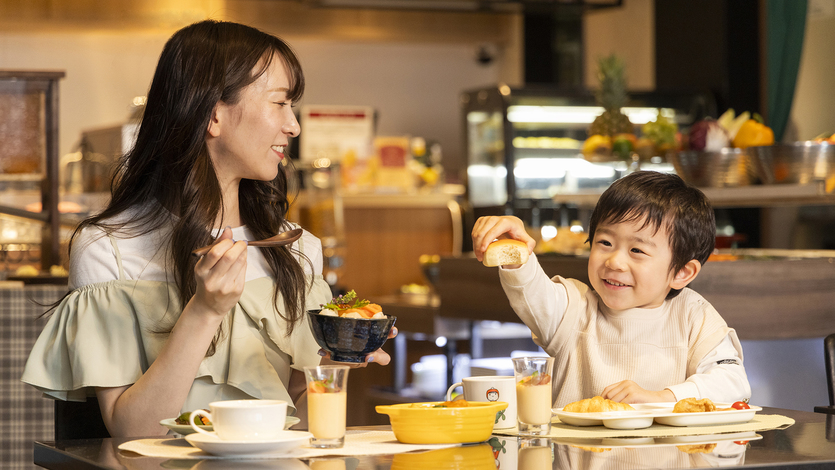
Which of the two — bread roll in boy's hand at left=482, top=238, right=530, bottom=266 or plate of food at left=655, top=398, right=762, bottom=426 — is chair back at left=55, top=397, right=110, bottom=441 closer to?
bread roll in boy's hand at left=482, top=238, right=530, bottom=266

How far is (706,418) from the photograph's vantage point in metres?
1.43

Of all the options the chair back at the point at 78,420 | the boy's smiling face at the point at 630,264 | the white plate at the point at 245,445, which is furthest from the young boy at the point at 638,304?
the chair back at the point at 78,420

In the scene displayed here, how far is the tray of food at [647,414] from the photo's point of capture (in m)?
1.39

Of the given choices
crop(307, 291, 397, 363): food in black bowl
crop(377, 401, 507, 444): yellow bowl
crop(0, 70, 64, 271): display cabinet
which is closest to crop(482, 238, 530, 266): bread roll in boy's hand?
crop(307, 291, 397, 363): food in black bowl

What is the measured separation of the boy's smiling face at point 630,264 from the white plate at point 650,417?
332 mm

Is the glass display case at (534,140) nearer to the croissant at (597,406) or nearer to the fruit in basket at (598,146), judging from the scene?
the fruit in basket at (598,146)

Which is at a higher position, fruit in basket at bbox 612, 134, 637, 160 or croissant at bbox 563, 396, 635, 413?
fruit in basket at bbox 612, 134, 637, 160

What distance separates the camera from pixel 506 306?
3379mm

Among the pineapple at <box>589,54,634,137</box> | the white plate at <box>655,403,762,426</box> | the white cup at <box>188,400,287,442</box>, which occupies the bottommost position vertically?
the white plate at <box>655,403,762,426</box>

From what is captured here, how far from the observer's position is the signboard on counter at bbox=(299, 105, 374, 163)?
7.82m

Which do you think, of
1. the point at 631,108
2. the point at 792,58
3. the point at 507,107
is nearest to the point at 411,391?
the point at 507,107

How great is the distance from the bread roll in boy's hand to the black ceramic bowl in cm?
27

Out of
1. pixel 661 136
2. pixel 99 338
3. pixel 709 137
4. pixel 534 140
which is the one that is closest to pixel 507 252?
pixel 99 338

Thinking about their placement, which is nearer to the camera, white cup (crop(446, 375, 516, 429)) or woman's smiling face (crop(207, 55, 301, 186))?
white cup (crop(446, 375, 516, 429))
